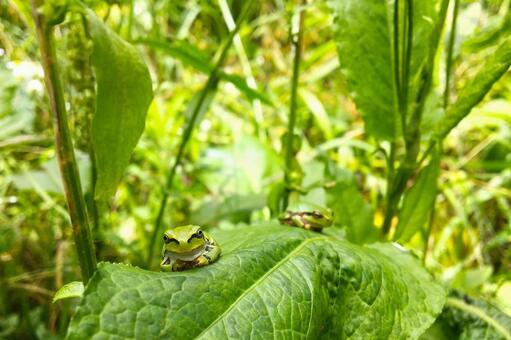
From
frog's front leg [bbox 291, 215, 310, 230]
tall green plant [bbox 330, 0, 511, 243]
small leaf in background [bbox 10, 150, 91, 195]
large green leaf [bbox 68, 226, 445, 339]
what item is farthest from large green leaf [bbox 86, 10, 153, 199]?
small leaf in background [bbox 10, 150, 91, 195]

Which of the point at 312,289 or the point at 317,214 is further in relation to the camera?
the point at 317,214

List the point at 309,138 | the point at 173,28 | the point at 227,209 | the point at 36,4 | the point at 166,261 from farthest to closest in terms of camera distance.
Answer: the point at 173,28
the point at 309,138
the point at 227,209
the point at 166,261
the point at 36,4

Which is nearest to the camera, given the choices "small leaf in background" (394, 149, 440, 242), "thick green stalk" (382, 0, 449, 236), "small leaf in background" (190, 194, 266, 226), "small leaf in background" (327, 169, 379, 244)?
"thick green stalk" (382, 0, 449, 236)

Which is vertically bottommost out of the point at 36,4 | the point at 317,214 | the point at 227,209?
the point at 227,209

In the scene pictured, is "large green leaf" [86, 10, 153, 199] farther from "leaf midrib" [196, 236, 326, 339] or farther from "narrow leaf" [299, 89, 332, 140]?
"narrow leaf" [299, 89, 332, 140]

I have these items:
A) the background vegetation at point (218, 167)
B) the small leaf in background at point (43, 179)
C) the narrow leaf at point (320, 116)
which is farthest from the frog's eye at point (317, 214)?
the narrow leaf at point (320, 116)

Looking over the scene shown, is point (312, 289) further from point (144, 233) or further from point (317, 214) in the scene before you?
point (144, 233)

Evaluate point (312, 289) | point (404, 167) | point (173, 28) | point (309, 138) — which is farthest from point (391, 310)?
point (173, 28)
